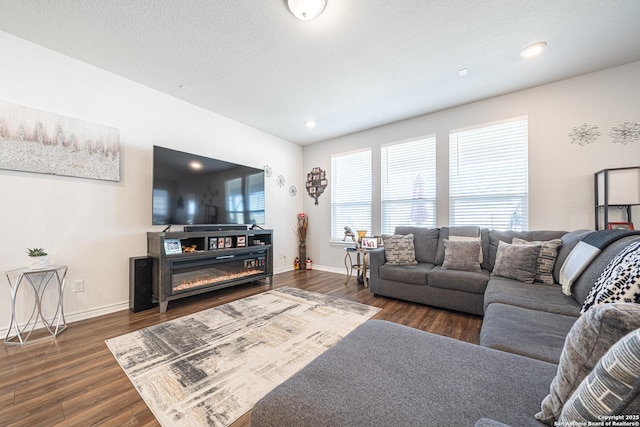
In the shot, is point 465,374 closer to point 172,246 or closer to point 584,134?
point 172,246

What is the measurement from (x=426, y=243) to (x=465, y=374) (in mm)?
2683

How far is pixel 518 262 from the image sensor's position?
7.82ft

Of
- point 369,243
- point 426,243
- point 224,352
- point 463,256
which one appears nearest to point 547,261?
point 463,256

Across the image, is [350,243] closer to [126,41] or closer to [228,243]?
[228,243]

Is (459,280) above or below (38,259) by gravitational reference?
below

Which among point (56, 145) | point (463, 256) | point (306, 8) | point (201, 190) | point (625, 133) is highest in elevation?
point (306, 8)

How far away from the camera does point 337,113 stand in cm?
368

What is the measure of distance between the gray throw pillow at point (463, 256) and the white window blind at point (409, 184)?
2.54 ft

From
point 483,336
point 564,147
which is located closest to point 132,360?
point 483,336

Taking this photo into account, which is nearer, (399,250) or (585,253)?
(585,253)

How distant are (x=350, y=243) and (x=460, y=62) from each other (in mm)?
3134

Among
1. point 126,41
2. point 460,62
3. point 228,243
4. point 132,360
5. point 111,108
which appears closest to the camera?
point 132,360

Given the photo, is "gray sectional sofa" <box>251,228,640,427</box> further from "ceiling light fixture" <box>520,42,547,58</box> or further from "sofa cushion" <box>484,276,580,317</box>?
"ceiling light fixture" <box>520,42,547,58</box>

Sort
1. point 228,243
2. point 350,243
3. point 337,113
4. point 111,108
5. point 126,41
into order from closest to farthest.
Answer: point 126,41, point 111,108, point 228,243, point 337,113, point 350,243
